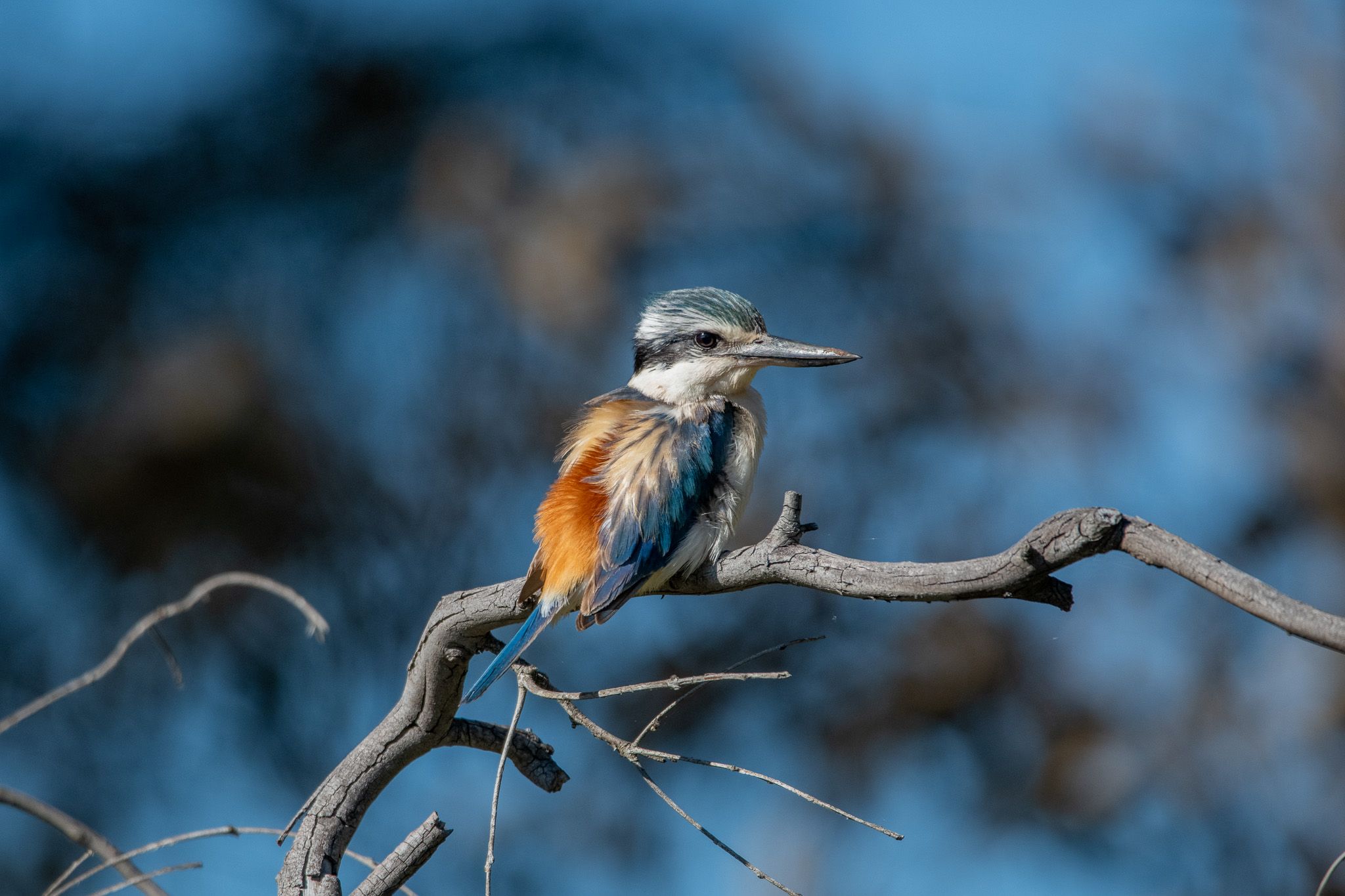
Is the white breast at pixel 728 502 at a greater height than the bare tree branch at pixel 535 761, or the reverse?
the white breast at pixel 728 502

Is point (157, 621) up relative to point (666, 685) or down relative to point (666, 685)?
up

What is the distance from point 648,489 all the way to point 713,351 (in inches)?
20.2

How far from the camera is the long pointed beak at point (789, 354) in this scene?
8.54ft

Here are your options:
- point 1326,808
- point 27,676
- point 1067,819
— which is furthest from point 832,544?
point 27,676

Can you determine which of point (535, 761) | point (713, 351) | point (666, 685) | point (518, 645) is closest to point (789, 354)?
point (713, 351)

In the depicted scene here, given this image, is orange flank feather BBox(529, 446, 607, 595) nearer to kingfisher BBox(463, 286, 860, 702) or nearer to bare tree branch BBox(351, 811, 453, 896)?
kingfisher BBox(463, 286, 860, 702)

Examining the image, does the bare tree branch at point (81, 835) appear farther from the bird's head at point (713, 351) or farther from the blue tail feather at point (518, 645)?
the bird's head at point (713, 351)

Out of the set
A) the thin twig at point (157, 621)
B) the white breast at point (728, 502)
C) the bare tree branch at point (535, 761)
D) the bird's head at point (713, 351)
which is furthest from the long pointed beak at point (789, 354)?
the thin twig at point (157, 621)

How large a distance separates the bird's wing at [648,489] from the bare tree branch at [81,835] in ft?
2.61

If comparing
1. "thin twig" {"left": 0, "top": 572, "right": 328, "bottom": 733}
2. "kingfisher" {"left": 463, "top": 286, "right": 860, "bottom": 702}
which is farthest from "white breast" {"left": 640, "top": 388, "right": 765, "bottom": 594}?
"thin twig" {"left": 0, "top": 572, "right": 328, "bottom": 733}

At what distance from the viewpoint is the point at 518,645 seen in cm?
200

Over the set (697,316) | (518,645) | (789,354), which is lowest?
(518,645)

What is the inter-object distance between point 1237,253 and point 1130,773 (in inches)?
117

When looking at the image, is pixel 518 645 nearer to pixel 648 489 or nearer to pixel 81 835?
pixel 648 489
